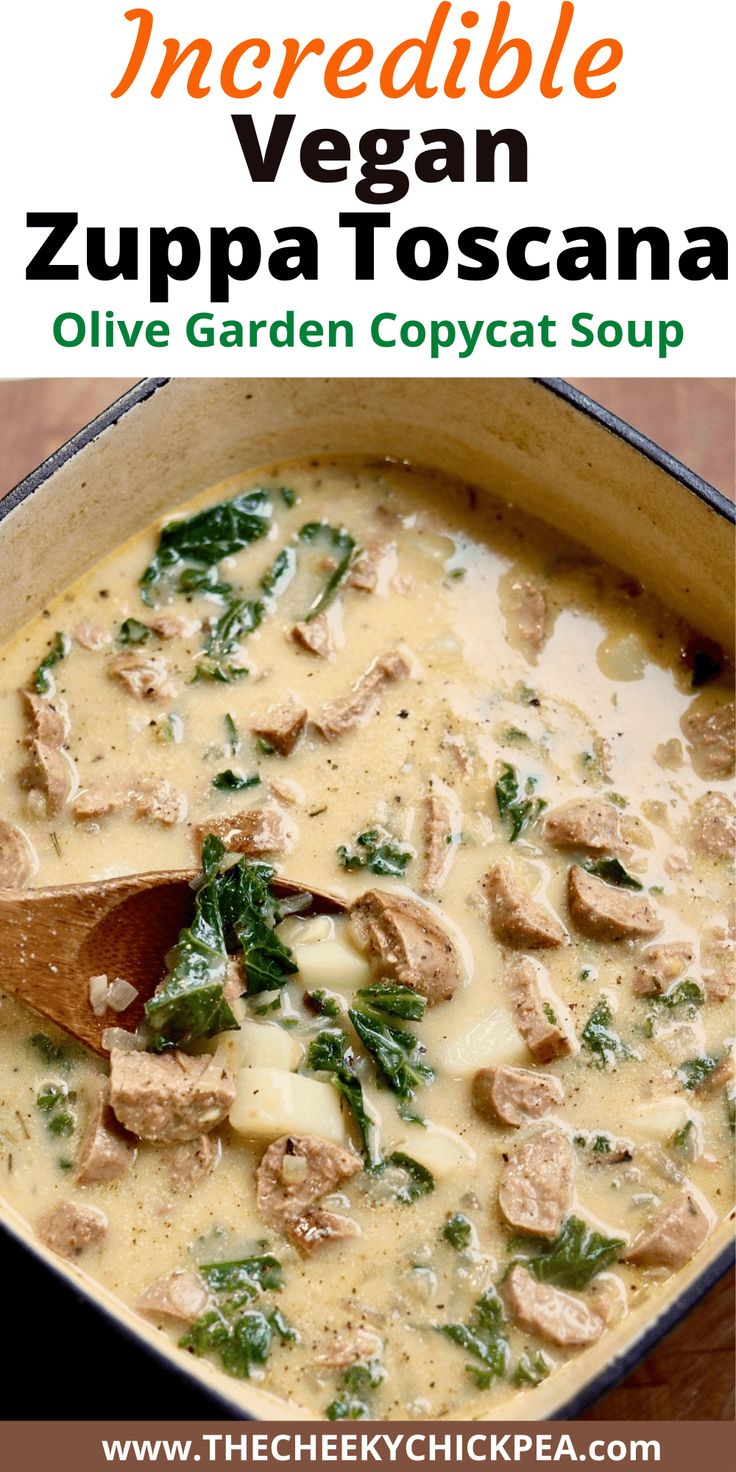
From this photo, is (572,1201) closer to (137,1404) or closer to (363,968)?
(363,968)

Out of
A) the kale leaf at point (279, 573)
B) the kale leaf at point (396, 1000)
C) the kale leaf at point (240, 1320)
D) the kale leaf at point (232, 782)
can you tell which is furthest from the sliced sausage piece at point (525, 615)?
the kale leaf at point (240, 1320)

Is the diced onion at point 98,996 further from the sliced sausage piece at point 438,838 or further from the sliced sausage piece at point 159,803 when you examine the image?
the sliced sausage piece at point 438,838

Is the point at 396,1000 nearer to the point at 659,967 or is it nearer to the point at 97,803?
the point at 659,967

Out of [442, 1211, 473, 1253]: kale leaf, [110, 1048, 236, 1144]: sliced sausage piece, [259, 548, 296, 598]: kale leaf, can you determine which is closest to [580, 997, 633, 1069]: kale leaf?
[442, 1211, 473, 1253]: kale leaf

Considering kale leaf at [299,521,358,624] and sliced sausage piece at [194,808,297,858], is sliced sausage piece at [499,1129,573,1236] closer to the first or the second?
sliced sausage piece at [194,808,297,858]

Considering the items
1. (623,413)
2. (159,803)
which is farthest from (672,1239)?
(623,413)
